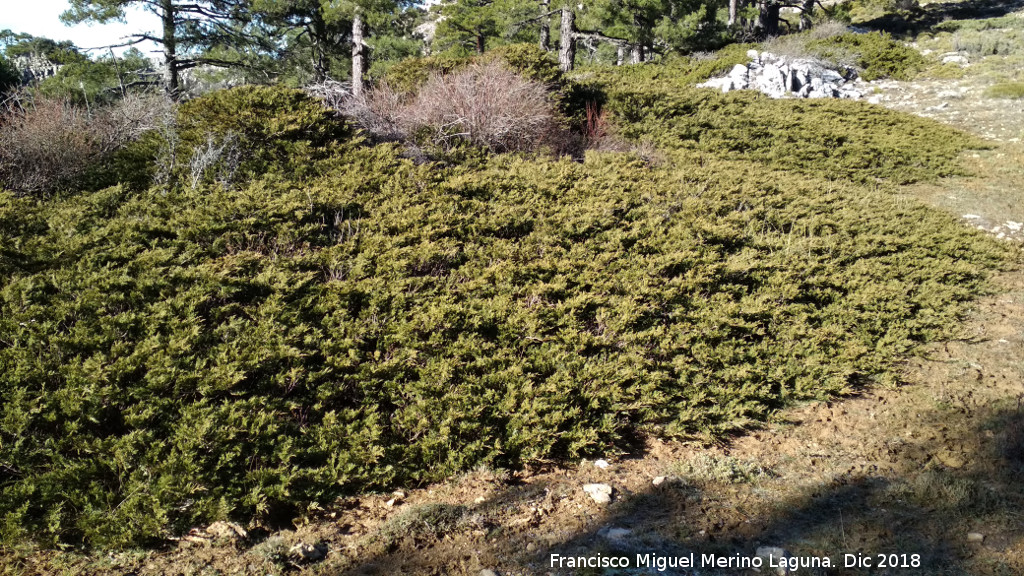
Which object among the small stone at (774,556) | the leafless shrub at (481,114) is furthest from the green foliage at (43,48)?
the small stone at (774,556)

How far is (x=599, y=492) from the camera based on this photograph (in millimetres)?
3541

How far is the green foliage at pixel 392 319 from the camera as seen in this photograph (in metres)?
3.24

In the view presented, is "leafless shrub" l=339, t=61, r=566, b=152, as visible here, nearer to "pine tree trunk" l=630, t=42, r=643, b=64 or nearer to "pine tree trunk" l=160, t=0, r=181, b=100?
"pine tree trunk" l=160, t=0, r=181, b=100

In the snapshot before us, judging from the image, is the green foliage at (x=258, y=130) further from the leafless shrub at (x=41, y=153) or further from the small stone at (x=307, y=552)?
the small stone at (x=307, y=552)

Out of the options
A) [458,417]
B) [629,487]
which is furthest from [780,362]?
[458,417]

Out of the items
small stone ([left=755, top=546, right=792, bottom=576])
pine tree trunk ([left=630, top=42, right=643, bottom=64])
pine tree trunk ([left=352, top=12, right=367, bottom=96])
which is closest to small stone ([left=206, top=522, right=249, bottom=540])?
small stone ([left=755, top=546, right=792, bottom=576])

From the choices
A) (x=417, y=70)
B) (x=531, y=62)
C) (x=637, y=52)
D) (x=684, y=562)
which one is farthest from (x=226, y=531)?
(x=637, y=52)

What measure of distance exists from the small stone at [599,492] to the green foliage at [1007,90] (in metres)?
16.3

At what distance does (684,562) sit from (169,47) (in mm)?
15153

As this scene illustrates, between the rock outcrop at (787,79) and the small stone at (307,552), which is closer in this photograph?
the small stone at (307,552)

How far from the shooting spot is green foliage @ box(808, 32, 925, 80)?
55.8ft

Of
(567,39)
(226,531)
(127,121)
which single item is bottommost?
(226,531)

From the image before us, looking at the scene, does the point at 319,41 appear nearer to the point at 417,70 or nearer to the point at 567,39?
the point at 567,39

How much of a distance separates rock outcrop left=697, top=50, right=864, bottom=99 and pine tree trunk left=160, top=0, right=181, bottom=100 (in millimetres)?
12548
